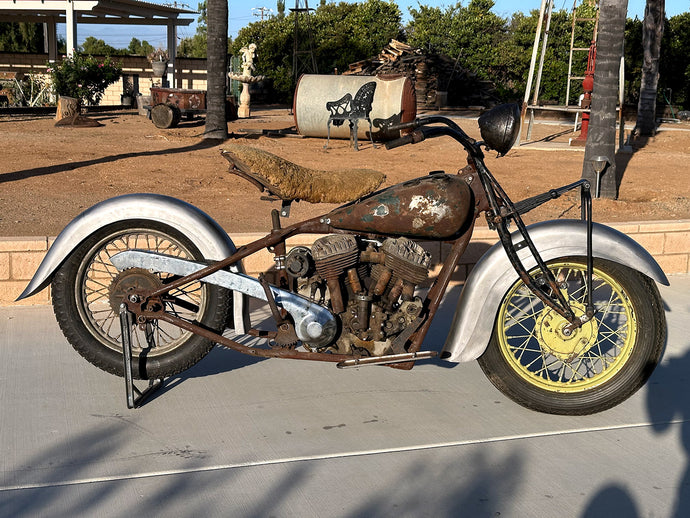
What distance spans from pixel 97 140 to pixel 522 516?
44.4 feet

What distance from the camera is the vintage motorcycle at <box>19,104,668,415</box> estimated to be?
3.79 m

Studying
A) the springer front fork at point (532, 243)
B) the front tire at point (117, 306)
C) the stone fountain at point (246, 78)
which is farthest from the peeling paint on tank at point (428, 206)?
the stone fountain at point (246, 78)

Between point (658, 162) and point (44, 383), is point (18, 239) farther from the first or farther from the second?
point (658, 162)

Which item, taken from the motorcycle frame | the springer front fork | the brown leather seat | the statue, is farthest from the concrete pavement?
the statue

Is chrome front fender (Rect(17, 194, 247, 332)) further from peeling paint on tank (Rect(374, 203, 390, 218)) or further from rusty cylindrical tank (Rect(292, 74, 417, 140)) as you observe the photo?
rusty cylindrical tank (Rect(292, 74, 417, 140))

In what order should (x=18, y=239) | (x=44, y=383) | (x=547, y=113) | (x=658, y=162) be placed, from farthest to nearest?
(x=547, y=113) → (x=658, y=162) → (x=18, y=239) → (x=44, y=383)

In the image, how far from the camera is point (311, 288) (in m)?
3.96

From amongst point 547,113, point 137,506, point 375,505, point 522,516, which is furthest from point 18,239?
point 547,113

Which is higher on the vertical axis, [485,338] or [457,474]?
[485,338]

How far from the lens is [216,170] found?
38.5ft

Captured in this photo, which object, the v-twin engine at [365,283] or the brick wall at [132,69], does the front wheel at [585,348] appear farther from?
the brick wall at [132,69]

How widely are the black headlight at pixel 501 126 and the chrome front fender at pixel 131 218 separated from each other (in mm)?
1350

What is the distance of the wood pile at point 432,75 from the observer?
98.8 feet

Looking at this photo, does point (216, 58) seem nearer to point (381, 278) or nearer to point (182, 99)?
point (182, 99)
